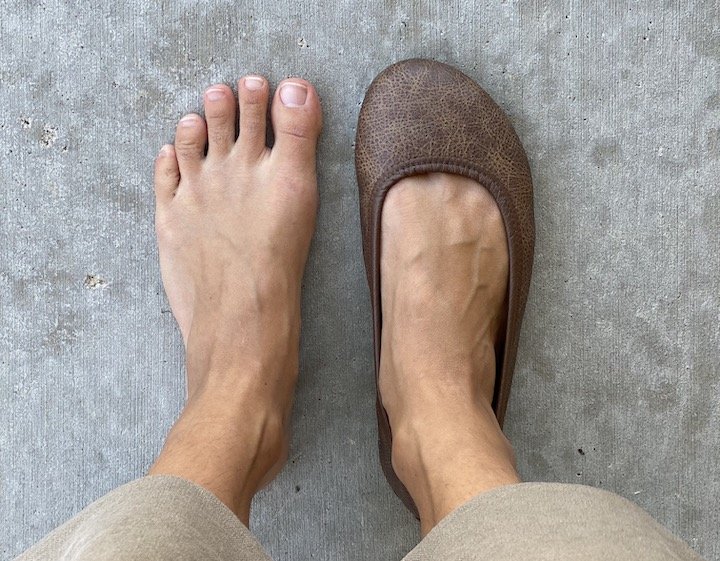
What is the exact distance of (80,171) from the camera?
2.89 feet

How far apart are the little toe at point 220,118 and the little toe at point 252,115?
0.01 m

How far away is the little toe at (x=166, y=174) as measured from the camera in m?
0.88

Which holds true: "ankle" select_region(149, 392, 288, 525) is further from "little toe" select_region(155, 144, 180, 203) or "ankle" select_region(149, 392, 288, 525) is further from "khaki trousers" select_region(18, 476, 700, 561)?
"little toe" select_region(155, 144, 180, 203)

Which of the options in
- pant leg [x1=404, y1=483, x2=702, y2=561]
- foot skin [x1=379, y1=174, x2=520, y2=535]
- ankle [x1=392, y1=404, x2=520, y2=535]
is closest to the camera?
pant leg [x1=404, y1=483, x2=702, y2=561]

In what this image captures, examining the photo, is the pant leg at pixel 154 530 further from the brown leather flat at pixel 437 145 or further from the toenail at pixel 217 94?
the toenail at pixel 217 94

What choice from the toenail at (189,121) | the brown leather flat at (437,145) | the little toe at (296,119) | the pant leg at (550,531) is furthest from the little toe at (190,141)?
the pant leg at (550,531)

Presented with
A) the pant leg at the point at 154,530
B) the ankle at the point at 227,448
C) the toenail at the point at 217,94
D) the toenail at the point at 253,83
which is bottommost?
the ankle at the point at 227,448

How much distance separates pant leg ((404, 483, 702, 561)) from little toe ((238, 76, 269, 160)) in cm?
54

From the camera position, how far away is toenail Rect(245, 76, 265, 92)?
0.85 metres

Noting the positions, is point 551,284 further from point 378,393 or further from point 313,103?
point 313,103

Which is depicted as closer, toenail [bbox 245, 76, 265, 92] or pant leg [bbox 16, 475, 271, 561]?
pant leg [bbox 16, 475, 271, 561]

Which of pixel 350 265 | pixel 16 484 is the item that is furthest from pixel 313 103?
pixel 16 484

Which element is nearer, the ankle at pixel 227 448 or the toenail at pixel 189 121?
the ankle at pixel 227 448

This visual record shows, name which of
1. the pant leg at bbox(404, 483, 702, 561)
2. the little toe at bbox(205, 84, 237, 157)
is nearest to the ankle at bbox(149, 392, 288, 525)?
the pant leg at bbox(404, 483, 702, 561)
